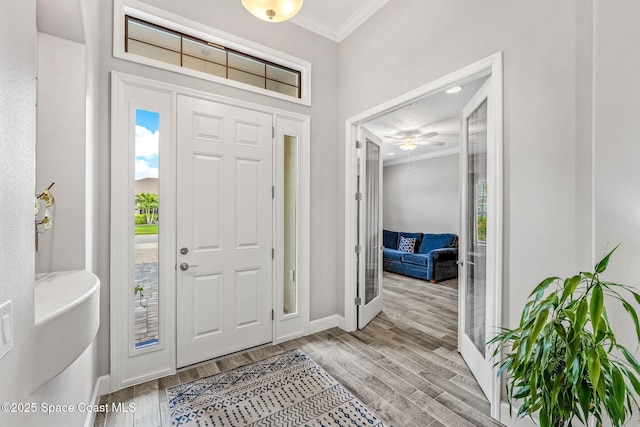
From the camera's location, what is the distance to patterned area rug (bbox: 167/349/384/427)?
Result: 5.96 ft

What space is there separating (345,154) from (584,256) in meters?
2.22

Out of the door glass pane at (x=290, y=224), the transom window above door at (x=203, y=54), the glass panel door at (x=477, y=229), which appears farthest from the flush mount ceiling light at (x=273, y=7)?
the glass panel door at (x=477, y=229)

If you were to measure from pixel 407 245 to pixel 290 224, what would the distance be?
14.2ft

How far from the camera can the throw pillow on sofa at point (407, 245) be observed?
257 inches

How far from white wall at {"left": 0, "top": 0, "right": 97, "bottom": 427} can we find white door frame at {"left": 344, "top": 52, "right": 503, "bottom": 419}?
2204mm

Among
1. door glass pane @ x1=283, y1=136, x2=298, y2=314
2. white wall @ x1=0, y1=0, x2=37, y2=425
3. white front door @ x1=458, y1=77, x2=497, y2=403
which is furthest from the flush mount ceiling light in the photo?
white front door @ x1=458, y1=77, x2=497, y2=403

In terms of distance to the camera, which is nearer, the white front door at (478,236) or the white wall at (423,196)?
the white front door at (478,236)

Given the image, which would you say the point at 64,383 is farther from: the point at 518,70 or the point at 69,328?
the point at 518,70

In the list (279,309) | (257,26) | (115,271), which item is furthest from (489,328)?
(257,26)

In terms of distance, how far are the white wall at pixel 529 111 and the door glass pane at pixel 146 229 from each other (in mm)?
2335

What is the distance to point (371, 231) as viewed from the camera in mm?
3498

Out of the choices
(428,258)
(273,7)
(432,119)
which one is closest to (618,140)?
(273,7)

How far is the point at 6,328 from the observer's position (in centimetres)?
67

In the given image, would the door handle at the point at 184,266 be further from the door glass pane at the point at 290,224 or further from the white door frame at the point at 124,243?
the door glass pane at the point at 290,224
